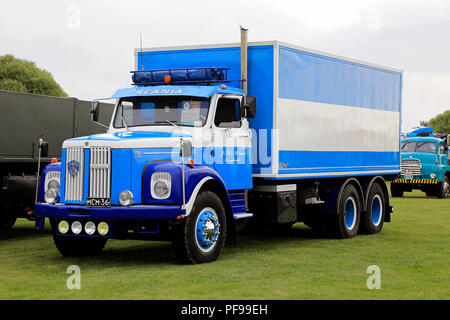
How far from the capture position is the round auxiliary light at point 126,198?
10109 mm

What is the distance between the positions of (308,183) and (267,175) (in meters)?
1.73

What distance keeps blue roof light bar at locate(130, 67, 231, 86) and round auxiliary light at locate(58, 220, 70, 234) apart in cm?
285

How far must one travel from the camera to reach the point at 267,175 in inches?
490

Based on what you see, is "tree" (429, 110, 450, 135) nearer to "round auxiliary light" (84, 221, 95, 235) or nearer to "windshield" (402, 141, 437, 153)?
"windshield" (402, 141, 437, 153)

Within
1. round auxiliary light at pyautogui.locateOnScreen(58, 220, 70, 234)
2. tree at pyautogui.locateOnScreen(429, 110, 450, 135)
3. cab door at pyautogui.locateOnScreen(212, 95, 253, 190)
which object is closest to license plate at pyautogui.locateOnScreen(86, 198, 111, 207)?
round auxiliary light at pyautogui.locateOnScreen(58, 220, 70, 234)

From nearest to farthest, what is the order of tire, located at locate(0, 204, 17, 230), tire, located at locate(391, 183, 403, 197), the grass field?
the grass field, tire, located at locate(0, 204, 17, 230), tire, located at locate(391, 183, 403, 197)

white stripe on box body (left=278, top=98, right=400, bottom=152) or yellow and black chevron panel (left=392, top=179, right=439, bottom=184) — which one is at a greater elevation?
white stripe on box body (left=278, top=98, right=400, bottom=152)

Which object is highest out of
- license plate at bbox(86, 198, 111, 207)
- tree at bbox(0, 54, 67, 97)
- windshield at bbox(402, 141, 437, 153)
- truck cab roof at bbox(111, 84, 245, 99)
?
tree at bbox(0, 54, 67, 97)

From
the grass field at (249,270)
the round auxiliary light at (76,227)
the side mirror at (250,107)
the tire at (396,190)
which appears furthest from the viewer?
the tire at (396,190)

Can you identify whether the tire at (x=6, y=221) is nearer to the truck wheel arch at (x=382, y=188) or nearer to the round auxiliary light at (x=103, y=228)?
the round auxiliary light at (x=103, y=228)

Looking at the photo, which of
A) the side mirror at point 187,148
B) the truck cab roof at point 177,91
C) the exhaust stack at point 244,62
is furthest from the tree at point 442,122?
the side mirror at point 187,148

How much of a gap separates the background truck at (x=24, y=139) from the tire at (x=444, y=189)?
19.7 metres

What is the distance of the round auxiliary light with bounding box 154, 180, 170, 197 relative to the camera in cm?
1006

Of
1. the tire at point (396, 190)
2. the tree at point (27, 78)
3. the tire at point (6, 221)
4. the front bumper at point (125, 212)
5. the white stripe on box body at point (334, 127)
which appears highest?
the tree at point (27, 78)
